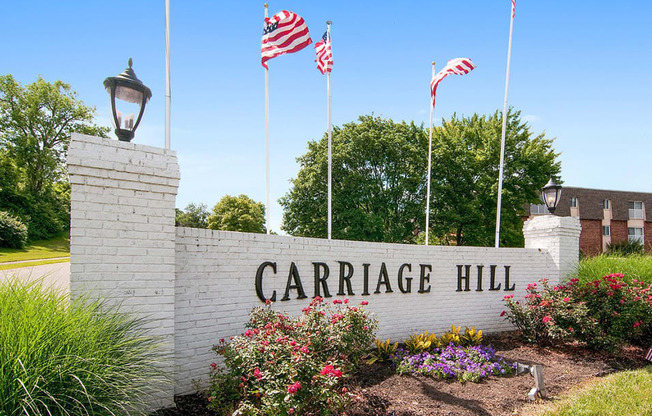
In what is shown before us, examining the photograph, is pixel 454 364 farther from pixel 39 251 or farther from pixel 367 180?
pixel 39 251

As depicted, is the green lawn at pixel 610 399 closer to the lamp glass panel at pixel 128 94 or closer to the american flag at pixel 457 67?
the lamp glass panel at pixel 128 94

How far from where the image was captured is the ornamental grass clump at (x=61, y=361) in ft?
8.60

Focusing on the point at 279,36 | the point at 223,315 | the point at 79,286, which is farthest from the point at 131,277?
the point at 279,36

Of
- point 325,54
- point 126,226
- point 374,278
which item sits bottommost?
point 374,278

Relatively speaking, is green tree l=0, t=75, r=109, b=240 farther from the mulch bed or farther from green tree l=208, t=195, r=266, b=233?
the mulch bed

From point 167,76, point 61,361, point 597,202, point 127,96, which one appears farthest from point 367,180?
point 597,202

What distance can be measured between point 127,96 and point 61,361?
2.64 metres

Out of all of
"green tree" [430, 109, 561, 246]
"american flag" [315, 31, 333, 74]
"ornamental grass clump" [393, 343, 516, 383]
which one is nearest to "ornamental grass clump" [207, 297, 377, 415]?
"ornamental grass clump" [393, 343, 516, 383]

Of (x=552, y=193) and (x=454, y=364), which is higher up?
(x=552, y=193)

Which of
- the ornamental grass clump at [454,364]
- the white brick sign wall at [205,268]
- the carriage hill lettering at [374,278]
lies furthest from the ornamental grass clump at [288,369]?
the ornamental grass clump at [454,364]

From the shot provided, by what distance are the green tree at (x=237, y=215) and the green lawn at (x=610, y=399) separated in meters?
35.4

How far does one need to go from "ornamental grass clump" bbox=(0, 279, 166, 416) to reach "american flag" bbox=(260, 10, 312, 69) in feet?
23.7

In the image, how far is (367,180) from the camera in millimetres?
24141

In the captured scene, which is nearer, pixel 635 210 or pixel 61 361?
pixel 61 361
